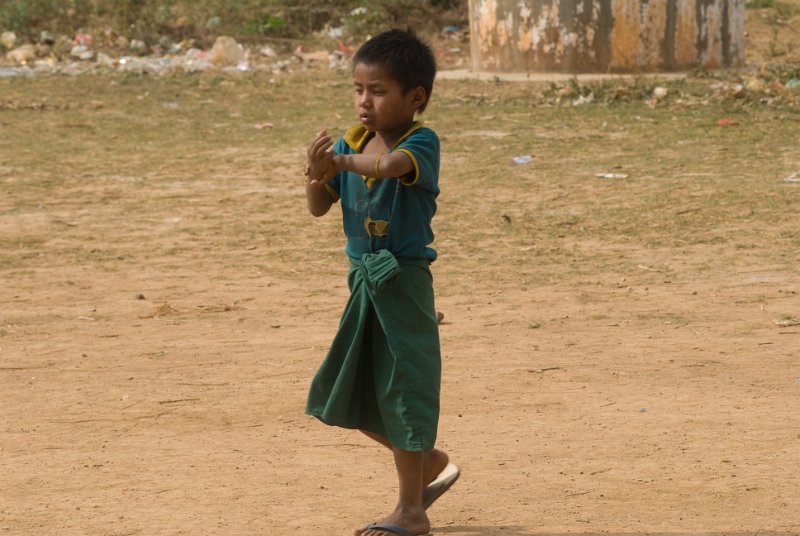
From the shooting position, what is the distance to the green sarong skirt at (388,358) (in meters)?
2.84

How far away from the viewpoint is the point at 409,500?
292 cm

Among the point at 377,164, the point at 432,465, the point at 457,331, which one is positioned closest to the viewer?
the point at 377,164

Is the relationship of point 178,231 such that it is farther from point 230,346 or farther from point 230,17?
point 230,17

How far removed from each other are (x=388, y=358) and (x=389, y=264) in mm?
220

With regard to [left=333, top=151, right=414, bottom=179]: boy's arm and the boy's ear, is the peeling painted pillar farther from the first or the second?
[left=333, top=151, right=414, bottom=179]: boy's arm

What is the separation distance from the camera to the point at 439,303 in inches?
213

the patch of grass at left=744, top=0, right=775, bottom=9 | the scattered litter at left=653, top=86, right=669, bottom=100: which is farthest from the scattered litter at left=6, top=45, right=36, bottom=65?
the patch of grass at left=744, top=0, right=775, bottom=9

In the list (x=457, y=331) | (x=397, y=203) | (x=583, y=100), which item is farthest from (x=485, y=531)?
(x=583, y=100)

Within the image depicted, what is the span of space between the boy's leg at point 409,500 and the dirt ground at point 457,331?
0.13 metres

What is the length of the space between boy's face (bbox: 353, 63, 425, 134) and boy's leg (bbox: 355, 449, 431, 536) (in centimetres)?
72

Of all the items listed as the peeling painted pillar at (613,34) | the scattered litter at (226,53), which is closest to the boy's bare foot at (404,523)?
the peeling painted pillar at (613,34)

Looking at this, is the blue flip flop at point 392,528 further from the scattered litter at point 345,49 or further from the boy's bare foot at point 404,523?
the scattered litter at point 345,49

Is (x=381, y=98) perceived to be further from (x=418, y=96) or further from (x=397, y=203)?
(x=397, y=203)

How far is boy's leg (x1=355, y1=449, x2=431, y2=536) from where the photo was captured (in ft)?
9.50
